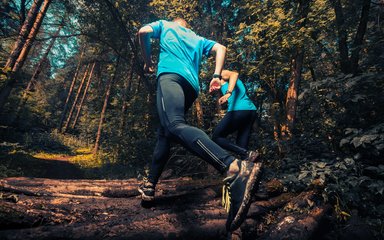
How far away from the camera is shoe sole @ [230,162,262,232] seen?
5.92 ft

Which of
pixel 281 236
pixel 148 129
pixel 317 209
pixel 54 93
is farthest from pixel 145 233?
pixel 54 93

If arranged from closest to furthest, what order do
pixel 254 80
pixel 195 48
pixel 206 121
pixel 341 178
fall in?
1. pixel 195 48
2. pixel 341 178
3. pixel 206 121
4. pixel 254 80

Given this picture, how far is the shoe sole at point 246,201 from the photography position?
1.80 meters

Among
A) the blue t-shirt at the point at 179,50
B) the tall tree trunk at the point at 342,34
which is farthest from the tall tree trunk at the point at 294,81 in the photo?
the blue t-shirt at the point at 179,50

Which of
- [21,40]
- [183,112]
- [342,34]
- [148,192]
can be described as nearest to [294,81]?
[342,34]

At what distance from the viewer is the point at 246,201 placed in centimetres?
182

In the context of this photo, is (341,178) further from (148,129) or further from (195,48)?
(148,129)

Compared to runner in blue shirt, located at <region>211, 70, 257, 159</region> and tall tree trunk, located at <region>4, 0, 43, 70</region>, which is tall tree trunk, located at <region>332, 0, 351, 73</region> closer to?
runner in blue shirt, located at <region>211, 70, 257, 159</region>

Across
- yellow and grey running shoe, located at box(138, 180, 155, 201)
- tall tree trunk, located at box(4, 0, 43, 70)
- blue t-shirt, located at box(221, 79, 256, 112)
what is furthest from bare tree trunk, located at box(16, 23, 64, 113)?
yellow and grey running shoe, located at box(138, 180, 155, 201)

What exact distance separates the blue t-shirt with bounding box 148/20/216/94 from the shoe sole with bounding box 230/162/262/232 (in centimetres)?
116

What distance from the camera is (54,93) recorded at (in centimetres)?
3644

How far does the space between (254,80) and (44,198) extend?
1133 centimetres

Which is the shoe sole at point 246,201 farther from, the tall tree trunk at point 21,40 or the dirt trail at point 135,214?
the tall tree trunk at point 21,40

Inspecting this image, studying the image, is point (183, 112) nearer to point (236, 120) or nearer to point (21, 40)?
point (236, 120)
